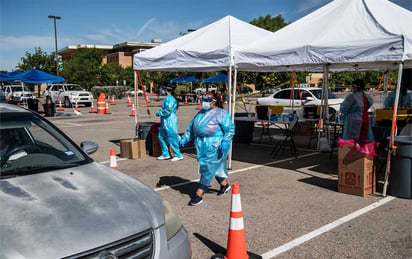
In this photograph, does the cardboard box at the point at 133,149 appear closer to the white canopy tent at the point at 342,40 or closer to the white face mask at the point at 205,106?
the white canopy tent at the point at 342,40

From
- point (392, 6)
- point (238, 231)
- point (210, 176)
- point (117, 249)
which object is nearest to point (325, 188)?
point (210, 176)

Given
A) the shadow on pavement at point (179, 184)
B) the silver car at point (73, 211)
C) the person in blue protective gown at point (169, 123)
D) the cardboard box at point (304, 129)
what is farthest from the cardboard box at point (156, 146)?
the silver car at point (73, 211)

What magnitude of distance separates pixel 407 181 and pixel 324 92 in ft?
17.1

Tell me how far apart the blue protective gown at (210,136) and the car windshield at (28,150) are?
209 cm

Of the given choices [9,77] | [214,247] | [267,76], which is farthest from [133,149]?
[267,76]

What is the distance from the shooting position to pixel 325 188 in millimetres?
6422

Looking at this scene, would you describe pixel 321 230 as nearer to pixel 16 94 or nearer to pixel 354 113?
pixel 354 113

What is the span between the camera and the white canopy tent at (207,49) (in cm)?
795

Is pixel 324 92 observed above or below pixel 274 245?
above

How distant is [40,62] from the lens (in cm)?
4838

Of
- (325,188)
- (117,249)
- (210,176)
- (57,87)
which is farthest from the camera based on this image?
(57,87)

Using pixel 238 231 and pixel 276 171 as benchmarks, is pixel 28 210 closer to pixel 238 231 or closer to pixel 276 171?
pixel 238 231

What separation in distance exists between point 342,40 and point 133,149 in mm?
5398

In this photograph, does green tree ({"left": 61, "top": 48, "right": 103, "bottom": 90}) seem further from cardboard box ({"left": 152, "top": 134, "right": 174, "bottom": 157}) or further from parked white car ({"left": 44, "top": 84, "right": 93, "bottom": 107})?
cardboard box ({"left": 152, "top": 134, "right": 174, "bottom": 157})
